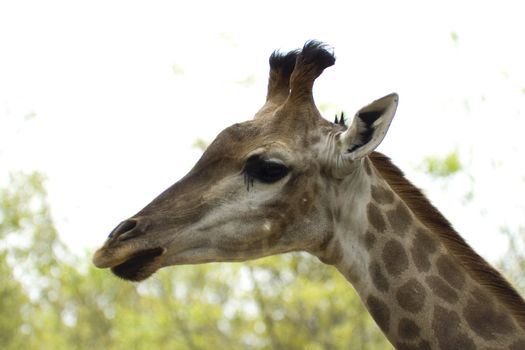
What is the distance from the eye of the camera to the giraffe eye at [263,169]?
7.27 m

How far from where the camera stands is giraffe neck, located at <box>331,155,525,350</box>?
6.92 metres

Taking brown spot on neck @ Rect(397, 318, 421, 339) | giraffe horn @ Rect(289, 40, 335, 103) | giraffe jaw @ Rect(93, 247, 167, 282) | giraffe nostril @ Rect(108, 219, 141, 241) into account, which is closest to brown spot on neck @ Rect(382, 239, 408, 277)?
brown spot on neck @ Rect(397, 318, 421, 339)

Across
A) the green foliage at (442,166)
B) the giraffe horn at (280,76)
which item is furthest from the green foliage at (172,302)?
the giraffe horn at (280,76)

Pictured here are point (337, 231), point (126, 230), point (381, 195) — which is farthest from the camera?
point (381, 195)

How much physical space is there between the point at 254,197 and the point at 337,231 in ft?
2.04

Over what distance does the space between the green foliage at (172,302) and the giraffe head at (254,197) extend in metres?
16.2

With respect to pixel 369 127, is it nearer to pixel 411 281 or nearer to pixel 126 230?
pixel 411 281

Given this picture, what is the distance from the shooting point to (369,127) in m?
7.20

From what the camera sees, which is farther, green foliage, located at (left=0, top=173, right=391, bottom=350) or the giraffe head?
green foliage, located at (left=0, top=173, right=391, bottom=350)

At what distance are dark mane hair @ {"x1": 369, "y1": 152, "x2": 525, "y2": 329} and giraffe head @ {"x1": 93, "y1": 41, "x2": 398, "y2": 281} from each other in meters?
0.50

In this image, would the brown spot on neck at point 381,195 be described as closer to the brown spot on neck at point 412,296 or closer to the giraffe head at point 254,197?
the giraffe head at point 254,197

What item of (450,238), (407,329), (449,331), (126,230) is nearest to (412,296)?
(407,329)

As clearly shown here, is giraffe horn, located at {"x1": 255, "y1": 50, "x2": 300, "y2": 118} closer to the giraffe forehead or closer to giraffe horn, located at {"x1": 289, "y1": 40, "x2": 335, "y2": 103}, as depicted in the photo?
giraffe horn, located at {"x1": 289, "y1": 40, "x2": 335, "y2": 103}

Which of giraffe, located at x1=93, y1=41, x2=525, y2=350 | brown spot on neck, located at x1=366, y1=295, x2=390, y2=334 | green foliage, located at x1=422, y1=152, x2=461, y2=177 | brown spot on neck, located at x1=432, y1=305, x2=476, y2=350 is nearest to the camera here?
brown spot on neck, located at x1=432, y1=305, x2=476, y2=350
